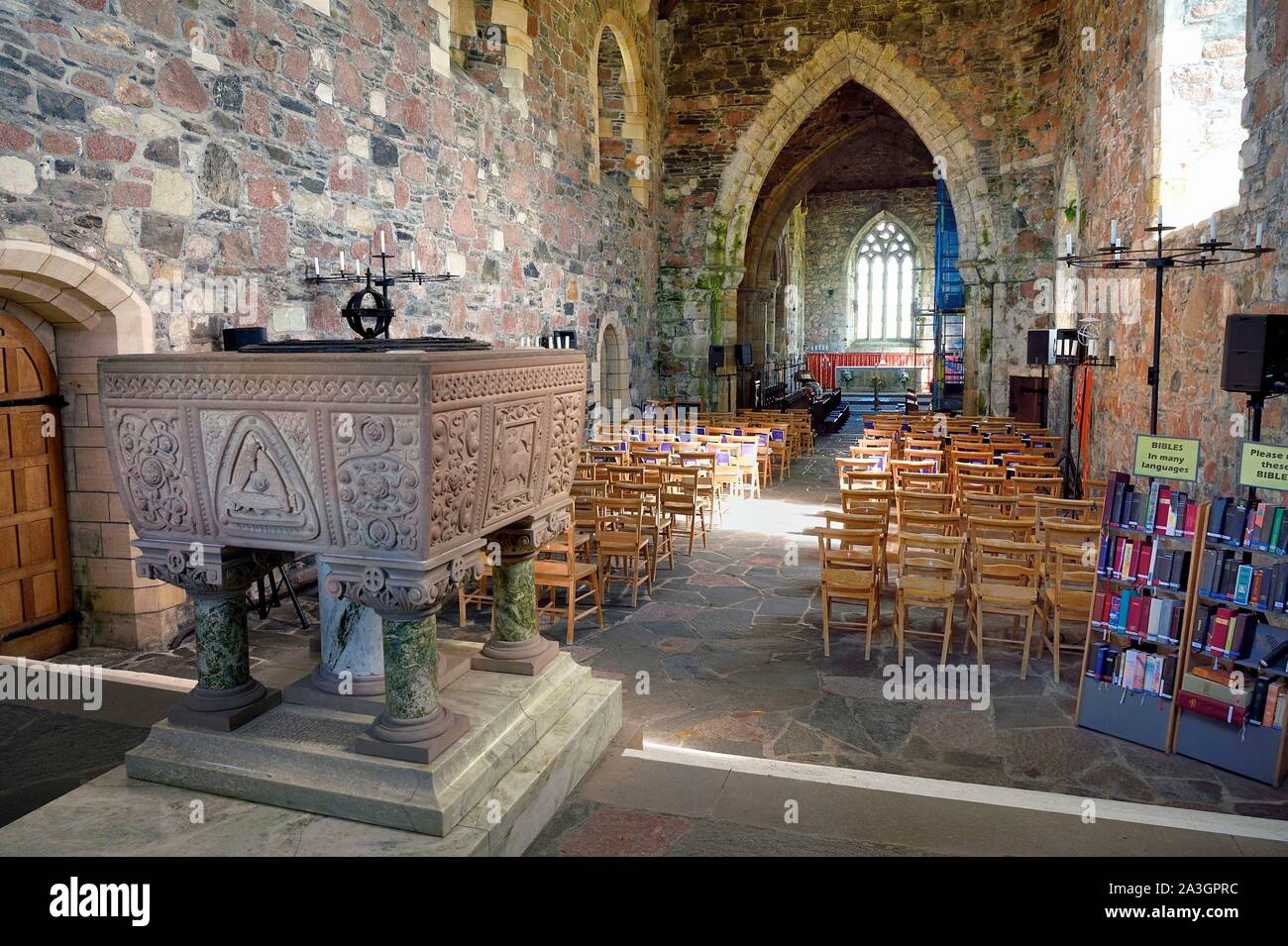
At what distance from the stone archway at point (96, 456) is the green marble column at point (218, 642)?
257 cm

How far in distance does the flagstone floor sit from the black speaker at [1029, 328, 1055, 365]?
20.8 feet

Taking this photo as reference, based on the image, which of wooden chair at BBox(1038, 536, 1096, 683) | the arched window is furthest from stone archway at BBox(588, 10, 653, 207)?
the arched window

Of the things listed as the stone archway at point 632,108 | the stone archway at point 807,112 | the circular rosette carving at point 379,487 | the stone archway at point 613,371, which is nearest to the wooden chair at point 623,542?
the circular rosette carving at point 379,487

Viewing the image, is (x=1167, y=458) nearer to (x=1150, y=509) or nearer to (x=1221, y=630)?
(x=1150, y=509)

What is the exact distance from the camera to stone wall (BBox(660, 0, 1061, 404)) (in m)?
15.0

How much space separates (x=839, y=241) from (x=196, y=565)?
29.9m

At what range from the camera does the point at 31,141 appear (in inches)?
177

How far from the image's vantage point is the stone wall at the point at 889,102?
49.1 ft

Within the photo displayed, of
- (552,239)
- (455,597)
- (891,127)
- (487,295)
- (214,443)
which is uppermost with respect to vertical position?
(891,127)

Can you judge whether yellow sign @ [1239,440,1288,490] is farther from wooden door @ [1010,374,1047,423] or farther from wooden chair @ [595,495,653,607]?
wooden door @ [1010,374,1047,423]

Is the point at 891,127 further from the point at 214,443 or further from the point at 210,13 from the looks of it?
the point at 214,443

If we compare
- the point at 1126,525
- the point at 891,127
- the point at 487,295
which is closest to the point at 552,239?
the point at 487,295

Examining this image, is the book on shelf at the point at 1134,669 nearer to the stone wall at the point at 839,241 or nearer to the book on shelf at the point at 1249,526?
the book on shelf at the point at 1249,526

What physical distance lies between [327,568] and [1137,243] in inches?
335
